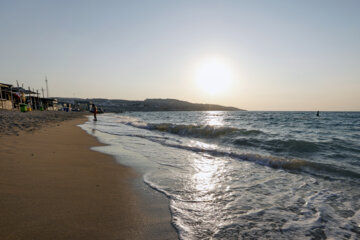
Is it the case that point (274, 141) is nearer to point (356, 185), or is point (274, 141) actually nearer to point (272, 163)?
point (272, 163)

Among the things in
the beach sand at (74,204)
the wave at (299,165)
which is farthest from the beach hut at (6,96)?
the wave at (299,165)

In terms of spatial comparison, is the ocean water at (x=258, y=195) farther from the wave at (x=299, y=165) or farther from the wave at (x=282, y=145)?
the wave at (x=282, y=145)

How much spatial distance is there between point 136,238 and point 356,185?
5389 millimetres

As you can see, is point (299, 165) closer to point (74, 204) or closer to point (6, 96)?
point (74, 204)

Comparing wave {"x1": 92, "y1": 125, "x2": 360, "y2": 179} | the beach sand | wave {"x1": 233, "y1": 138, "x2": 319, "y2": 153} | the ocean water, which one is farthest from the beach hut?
wave {"x1": 92, "y1": 125, "x2": 360, "y2": 179}

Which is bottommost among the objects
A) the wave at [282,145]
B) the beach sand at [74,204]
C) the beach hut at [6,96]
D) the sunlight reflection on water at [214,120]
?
the sunlight reflection on water at [214,120]

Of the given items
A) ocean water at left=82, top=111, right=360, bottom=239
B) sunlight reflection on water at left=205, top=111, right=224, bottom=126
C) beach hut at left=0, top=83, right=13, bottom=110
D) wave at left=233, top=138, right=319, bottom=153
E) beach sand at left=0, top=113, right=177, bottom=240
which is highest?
beach hut at left=0, top=83, right=13, bottom=110

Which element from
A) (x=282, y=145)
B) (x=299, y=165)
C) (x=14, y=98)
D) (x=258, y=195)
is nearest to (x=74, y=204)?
(x=258, y=195)

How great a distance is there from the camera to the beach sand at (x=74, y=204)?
7.06 feet

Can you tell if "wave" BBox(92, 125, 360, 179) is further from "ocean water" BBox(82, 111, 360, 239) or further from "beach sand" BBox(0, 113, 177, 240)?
"beach sand" BBox(0, 113, 177, 240)

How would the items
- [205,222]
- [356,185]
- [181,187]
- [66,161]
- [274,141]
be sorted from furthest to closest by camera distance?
[274,141], [66,161], [356,185], [181,187], [205,222]

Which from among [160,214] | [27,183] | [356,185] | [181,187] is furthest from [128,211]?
[356,185]

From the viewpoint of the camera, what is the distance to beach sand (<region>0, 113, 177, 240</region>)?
2.15m

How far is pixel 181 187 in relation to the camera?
12.9 ft
